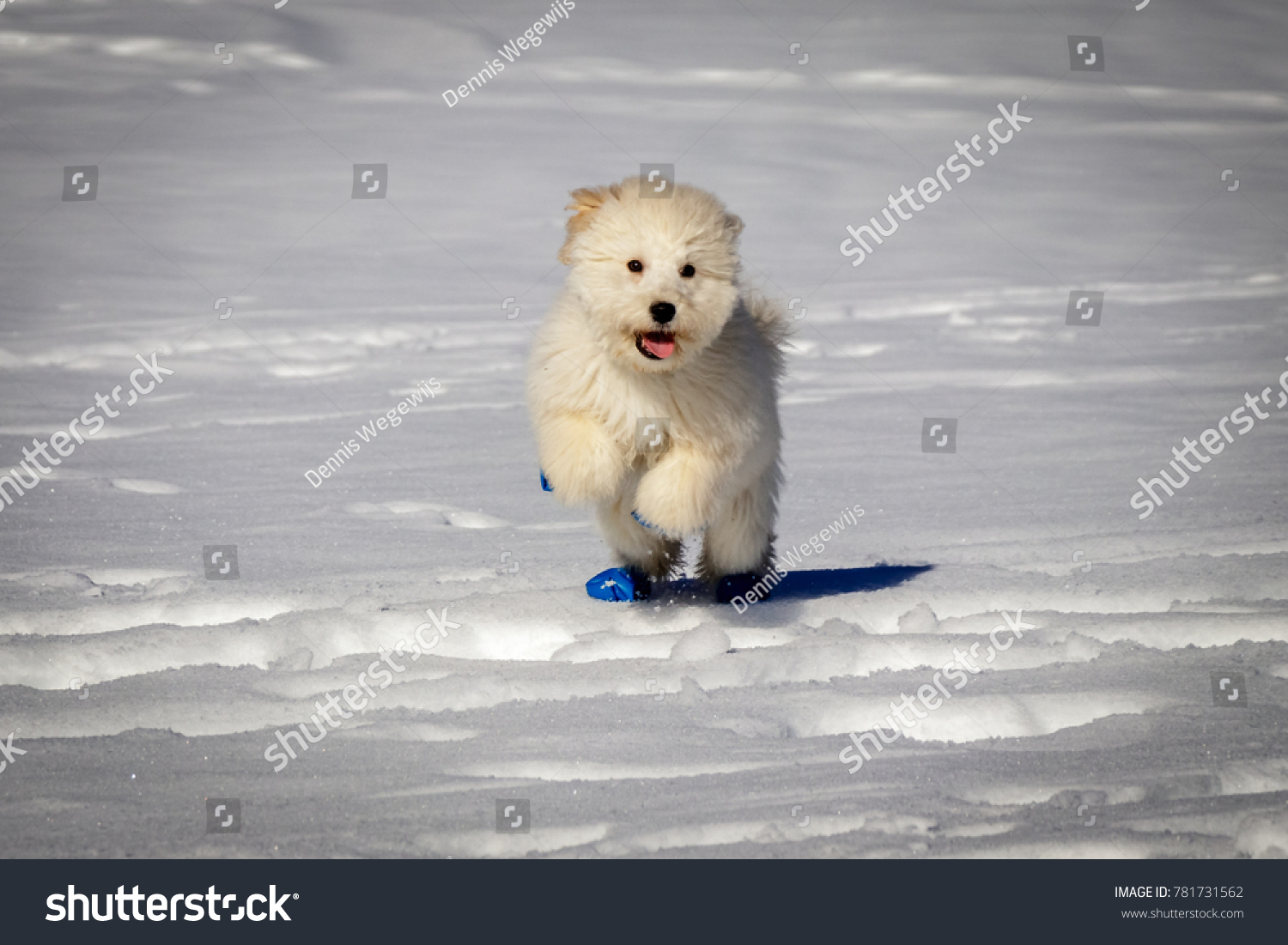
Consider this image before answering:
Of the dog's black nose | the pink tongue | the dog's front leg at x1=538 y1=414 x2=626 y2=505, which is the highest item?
the dog's black nose

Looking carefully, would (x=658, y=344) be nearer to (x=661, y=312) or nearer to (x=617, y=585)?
(x=661, y=312)

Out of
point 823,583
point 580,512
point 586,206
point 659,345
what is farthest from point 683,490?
point 580,512

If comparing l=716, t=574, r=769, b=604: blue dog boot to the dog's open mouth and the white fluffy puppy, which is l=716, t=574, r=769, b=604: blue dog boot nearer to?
the white fluffy puppy

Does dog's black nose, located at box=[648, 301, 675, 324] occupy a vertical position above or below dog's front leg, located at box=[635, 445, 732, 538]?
above

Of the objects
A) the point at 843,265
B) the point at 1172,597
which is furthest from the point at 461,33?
the point at 1172,597

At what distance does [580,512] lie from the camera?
17.3 ft

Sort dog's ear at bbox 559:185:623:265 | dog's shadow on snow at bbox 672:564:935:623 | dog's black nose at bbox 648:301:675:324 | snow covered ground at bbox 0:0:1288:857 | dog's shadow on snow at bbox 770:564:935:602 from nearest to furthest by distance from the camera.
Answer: snow covered ground at bbox 0:0:1288:857, dog's black nose at bbox 648:301:675:324, dog's ear at bbox 559:185:623:265, dog's shadow on snow at bbox 672:564:935:623, dog's shadow on snow at bbox 770:564:935:602

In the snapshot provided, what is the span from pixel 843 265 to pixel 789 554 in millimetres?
6422

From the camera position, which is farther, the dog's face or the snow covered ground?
the dog's face

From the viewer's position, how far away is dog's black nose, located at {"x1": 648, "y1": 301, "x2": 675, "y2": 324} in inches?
124

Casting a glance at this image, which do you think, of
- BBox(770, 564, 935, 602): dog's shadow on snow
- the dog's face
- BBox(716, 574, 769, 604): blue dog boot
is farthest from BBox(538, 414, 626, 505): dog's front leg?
BBox(770, 564, 935, 602): dog's shadow on snow

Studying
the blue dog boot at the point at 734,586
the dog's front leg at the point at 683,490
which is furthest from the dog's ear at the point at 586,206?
the blue dog boot at the point at 734,586

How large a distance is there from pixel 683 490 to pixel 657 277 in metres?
0.60

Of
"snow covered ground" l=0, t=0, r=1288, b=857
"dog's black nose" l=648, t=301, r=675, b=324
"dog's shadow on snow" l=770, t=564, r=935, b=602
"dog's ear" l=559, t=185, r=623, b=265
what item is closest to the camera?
"snow covered ground" l=0, t=0, r=1288, b=857
